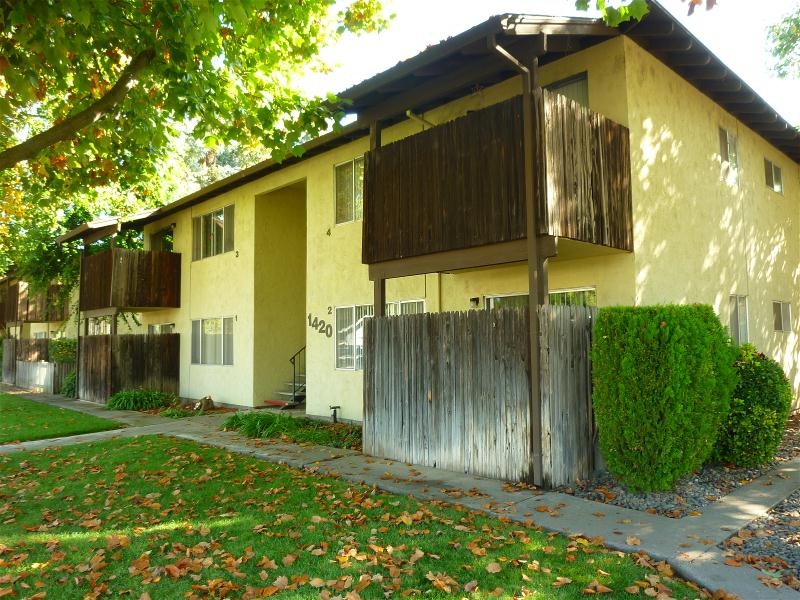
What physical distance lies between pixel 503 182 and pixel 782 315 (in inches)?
393

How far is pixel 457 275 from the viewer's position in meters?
10.9

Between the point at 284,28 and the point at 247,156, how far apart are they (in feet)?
117

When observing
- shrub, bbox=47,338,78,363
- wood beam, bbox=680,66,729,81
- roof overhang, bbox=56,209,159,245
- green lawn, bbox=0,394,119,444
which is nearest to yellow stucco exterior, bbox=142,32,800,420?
wood beam, bbox=680,66,729,81

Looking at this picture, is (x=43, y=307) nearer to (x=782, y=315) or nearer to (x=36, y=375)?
(x=36, y=375)

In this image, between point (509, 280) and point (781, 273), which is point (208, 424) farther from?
point (781, 273)

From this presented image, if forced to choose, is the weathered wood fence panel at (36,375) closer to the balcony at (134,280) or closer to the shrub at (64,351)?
the shrub at (64,351)

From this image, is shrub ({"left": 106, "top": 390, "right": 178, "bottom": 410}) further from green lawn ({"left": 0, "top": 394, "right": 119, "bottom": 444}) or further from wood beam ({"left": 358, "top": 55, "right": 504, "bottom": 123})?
wood beam ({"left": 358, "top": 55, "right": 504, "bottom": 123})

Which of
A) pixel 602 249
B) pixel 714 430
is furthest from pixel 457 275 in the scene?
pixel 714 430

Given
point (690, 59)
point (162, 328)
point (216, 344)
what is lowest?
point (216, 344)

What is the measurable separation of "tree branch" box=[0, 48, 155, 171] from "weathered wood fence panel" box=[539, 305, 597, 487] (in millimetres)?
6300

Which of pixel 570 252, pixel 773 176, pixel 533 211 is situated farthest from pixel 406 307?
pixel 773 176

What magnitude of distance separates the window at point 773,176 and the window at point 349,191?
9.33m

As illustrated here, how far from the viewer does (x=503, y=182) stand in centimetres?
789

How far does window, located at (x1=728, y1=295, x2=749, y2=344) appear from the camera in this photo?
11.7m
